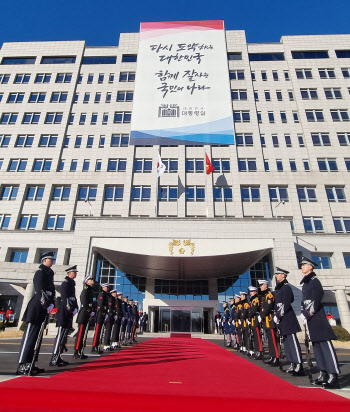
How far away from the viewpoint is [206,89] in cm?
2892

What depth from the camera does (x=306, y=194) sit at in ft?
98.6

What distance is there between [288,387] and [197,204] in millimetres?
25206

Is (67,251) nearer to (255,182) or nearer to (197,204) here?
(197,204)

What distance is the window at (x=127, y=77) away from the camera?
3700cm

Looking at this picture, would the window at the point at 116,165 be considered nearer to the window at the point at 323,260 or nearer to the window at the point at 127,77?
the window at the point at 127,77

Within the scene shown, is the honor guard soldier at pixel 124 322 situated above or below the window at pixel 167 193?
below

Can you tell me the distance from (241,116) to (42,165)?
25.4 meters

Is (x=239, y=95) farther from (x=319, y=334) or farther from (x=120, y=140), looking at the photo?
(x=319, y=334)

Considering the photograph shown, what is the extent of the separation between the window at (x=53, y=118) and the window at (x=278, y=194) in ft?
92.0

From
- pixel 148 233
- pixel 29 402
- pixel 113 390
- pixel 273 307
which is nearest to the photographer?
pixel 29 402

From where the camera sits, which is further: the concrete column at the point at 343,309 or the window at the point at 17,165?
the window at the point at 17,165

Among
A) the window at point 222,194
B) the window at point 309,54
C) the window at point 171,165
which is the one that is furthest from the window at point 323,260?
the window at point 309,54

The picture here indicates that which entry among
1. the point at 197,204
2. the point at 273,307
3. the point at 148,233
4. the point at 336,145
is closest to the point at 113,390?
the point at 273,307

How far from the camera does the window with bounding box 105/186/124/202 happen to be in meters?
30.3
